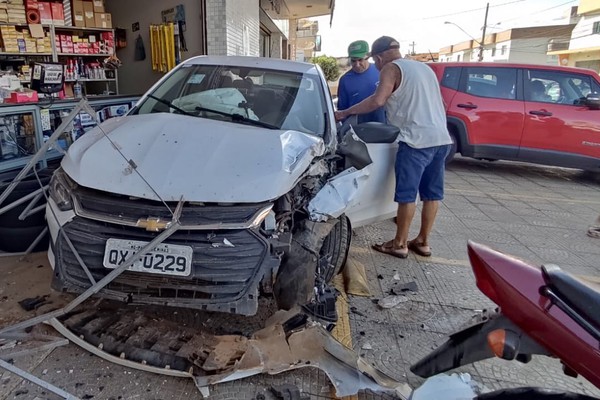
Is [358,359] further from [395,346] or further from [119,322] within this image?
[119,322]

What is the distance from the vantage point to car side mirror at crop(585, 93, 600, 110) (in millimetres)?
7074

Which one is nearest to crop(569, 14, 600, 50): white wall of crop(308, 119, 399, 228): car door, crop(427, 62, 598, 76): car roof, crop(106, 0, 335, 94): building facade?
crop(427, 62, 598, 76): car roof

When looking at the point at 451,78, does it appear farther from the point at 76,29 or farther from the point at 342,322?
the point at 76,29

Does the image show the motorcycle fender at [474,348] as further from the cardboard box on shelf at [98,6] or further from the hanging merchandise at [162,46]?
the cardboard box on shelf at [98,6]

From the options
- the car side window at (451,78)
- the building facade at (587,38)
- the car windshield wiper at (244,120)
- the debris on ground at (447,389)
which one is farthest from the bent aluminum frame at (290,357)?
the building facade at (587,38)

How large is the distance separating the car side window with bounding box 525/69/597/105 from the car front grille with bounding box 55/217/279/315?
22.9 feet

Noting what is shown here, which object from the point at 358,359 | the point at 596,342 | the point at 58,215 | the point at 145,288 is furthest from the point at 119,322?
the point at 596,342

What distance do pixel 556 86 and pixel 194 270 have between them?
7.57 m

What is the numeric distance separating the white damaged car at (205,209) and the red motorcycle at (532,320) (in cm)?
97

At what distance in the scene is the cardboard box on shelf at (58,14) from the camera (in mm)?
7520

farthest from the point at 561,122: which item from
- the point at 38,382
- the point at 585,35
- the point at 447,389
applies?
the point at 585,35

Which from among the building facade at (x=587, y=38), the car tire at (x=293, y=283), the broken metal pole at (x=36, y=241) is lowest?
the broken metal pole at (x=36, y=241)

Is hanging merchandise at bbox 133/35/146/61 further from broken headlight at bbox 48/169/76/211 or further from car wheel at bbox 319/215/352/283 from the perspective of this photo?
car wheel at bbox 319/215/352/283

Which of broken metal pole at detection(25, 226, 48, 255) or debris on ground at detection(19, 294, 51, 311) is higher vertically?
broken metal pole at detection(25, 226, 48, 255)
